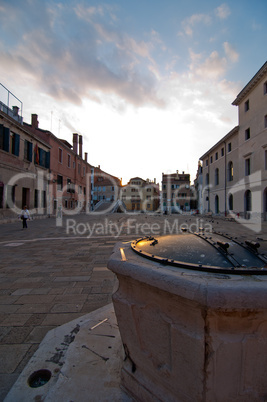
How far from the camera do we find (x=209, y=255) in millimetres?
1682

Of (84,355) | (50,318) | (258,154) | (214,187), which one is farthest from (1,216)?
(214,187)

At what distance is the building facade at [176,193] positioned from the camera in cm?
5794

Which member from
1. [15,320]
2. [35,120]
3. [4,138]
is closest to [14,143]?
[4,138]

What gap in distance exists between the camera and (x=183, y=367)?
136cm

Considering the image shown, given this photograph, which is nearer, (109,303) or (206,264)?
(206,264)

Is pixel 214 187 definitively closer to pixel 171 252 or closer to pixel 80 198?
pixel 80 198

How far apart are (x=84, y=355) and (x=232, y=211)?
89.6 feet

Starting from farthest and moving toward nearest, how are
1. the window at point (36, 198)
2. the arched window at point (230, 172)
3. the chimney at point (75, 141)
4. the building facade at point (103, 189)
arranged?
1. the building facade at point (103, 189)
2. the chimney at point (75, 141)
3. the arched window at point (230, 172)
4. the window at point (36, 198)

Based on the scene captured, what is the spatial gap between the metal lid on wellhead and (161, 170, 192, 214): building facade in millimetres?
55269

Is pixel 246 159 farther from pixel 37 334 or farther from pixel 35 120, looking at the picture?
pixel 37 334

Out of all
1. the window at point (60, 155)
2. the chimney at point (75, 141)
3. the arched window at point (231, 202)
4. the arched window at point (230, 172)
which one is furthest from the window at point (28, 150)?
the arched window at point (231, 202)

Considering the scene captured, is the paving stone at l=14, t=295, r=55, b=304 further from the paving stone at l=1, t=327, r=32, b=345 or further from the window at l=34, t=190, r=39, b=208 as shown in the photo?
the window at l=34, t=190, r=39, b=208

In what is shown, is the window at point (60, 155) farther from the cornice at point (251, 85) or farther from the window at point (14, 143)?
the cornice at point (251, 85)

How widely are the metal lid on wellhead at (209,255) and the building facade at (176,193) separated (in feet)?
181
